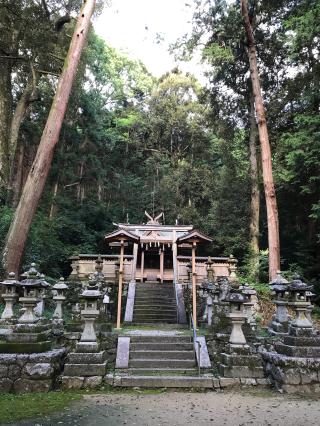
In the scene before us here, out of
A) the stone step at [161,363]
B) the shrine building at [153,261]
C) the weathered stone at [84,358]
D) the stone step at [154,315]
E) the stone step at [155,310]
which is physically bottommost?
the stone step at [161,363]

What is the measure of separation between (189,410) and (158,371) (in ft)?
5.46

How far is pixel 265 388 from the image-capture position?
208 inches

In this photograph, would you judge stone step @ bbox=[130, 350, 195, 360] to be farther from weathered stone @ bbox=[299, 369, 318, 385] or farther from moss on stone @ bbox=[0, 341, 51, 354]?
weathered stone @ bbox=[299, 369, 318, 385]

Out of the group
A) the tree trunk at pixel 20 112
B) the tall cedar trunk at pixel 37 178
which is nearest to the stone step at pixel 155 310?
the tall cedar trunk at pixel 37 178

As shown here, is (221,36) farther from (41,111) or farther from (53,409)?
(53,409)

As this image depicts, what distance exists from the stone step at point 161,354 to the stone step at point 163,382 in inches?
36.8

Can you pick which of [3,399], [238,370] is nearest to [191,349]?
[238,370]

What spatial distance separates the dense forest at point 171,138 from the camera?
12.6 metres

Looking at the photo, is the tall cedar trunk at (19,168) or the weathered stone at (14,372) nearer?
the weathered stone at (14,372)

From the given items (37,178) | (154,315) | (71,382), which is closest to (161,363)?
(71,382)

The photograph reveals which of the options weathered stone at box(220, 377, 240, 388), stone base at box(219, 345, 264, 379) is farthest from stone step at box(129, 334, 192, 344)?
weathered stone at box(220, 377, 240, 388)

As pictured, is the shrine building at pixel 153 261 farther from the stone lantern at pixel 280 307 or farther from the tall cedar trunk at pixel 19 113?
the stone lantern at pixel 280 307

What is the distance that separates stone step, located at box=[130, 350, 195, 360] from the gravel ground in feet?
4.03

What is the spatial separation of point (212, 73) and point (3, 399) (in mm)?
16668
